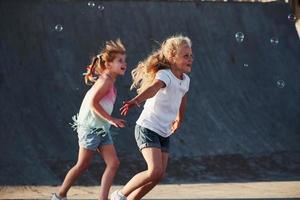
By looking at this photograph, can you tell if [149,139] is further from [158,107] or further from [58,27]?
[58,27]

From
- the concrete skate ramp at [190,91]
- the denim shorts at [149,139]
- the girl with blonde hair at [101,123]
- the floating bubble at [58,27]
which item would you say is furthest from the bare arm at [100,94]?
the floating bubble at [58,27]

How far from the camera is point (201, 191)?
29.2ft

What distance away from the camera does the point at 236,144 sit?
1151 cm

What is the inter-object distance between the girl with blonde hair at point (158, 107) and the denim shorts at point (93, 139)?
0.51 m

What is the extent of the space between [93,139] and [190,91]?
18.5 feet

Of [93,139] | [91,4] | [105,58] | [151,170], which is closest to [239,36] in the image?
[91,4]

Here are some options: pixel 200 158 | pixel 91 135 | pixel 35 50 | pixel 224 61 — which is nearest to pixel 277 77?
pixel 224 61

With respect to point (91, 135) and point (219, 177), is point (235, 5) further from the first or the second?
point (91, 135)

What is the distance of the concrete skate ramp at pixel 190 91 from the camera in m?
10.4

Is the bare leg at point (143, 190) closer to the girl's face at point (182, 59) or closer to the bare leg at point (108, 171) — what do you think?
the bare leg at point (108, 171)

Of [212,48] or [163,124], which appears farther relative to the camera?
[212,48]

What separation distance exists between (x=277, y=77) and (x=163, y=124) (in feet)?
23.9

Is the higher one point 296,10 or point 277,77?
point 296,10

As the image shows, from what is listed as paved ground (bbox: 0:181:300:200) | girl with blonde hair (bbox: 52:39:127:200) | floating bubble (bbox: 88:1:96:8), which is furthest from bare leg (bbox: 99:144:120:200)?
floating bubble (bbox: 88:1:96:8)
